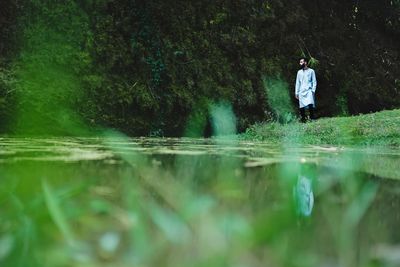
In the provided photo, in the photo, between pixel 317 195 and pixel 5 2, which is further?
pixel 5 2

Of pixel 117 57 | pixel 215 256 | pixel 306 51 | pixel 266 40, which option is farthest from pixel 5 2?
pixel 215 256

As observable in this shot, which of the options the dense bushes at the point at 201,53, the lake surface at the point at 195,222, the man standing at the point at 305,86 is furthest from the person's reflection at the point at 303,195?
the man standing at the point at 305,86

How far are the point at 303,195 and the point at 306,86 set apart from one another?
938 cm

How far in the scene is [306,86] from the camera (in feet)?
35.2

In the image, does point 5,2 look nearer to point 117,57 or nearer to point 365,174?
point 117,57

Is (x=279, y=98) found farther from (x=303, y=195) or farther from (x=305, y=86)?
(x=303, y=195)

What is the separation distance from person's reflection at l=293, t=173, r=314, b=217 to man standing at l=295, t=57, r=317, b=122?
884 centimetres

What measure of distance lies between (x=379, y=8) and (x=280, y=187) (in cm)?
1173

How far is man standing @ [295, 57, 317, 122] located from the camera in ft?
35.1

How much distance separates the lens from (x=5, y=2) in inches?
332

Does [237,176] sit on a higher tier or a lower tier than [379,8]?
lower

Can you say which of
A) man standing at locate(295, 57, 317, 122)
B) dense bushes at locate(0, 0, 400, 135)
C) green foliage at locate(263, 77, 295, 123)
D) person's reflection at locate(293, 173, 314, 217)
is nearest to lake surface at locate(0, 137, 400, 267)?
person's reflection at locate(293, 173, 314, 217)

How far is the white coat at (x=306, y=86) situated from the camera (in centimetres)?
1072

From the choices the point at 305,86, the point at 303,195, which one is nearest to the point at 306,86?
the point at 305,86
